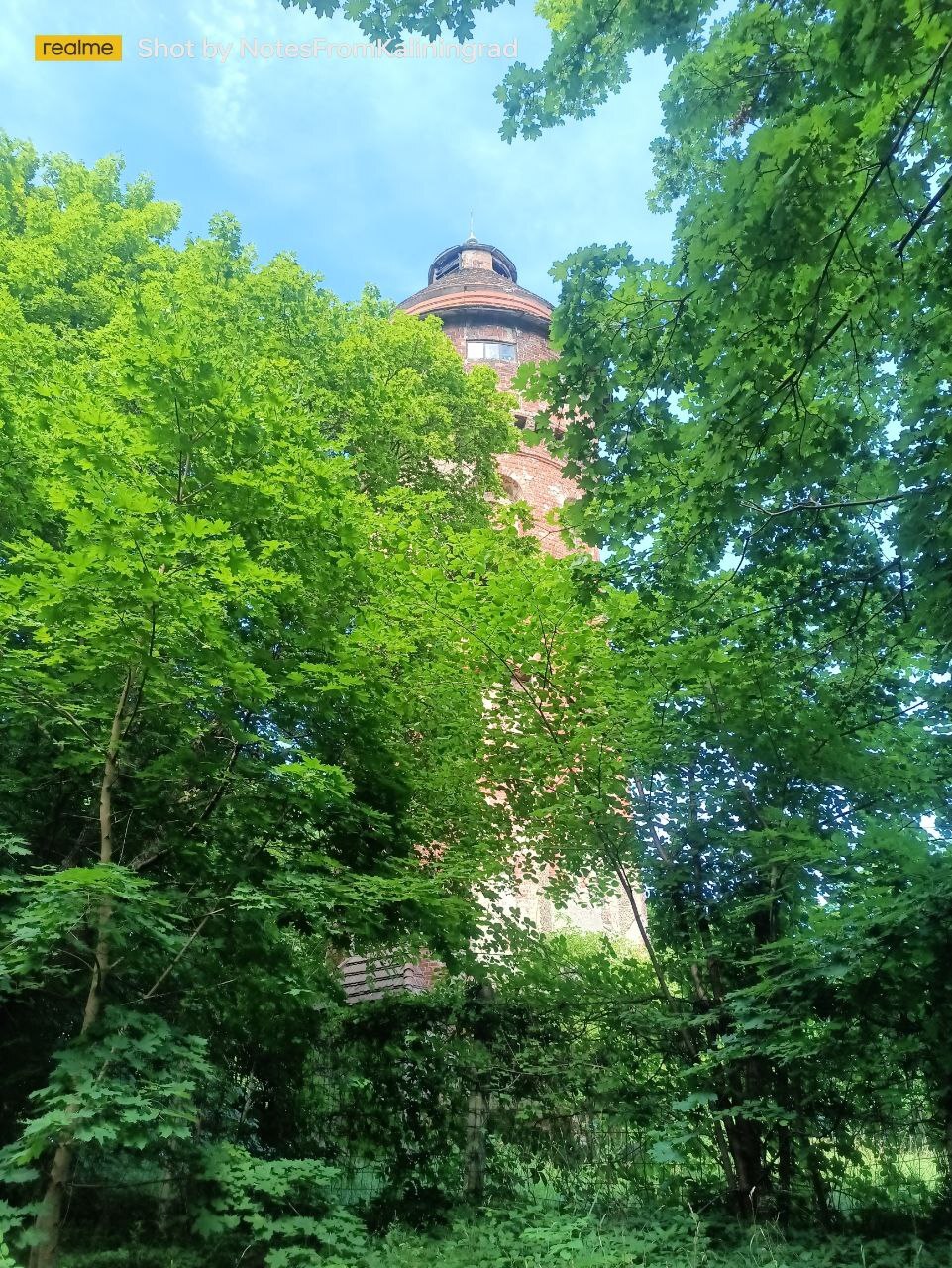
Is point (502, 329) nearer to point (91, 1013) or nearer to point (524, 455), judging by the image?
point (524, 455)

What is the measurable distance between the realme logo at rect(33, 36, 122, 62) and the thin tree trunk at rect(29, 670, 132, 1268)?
293 inches

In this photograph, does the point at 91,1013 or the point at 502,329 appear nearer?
the point at 91,1013

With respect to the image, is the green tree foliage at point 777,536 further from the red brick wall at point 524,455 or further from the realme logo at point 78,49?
the red brick wall at point 524,455

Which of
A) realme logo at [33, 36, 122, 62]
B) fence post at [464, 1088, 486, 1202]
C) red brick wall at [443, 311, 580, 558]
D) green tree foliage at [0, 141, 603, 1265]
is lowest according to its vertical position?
fence post at [464, 1088, 486, 1202]

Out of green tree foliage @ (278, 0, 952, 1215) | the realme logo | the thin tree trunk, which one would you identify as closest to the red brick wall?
the realme logo

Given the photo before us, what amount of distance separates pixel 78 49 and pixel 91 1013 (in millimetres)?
9622

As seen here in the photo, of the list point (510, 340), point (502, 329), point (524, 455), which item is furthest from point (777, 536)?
point (502, 329)

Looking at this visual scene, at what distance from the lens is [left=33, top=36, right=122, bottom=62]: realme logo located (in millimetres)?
8383

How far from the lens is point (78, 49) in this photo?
28.1ft

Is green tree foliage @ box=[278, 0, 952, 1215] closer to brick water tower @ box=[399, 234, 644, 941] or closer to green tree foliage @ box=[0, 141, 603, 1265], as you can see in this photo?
green tree foliage @ box=[0, 141, 603, 1265]

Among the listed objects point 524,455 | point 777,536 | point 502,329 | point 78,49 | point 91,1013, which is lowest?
point 91,1013

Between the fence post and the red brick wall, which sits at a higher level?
the red brick wall

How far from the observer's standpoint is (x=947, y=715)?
625 cm

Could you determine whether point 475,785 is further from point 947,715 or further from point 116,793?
point 947,715
